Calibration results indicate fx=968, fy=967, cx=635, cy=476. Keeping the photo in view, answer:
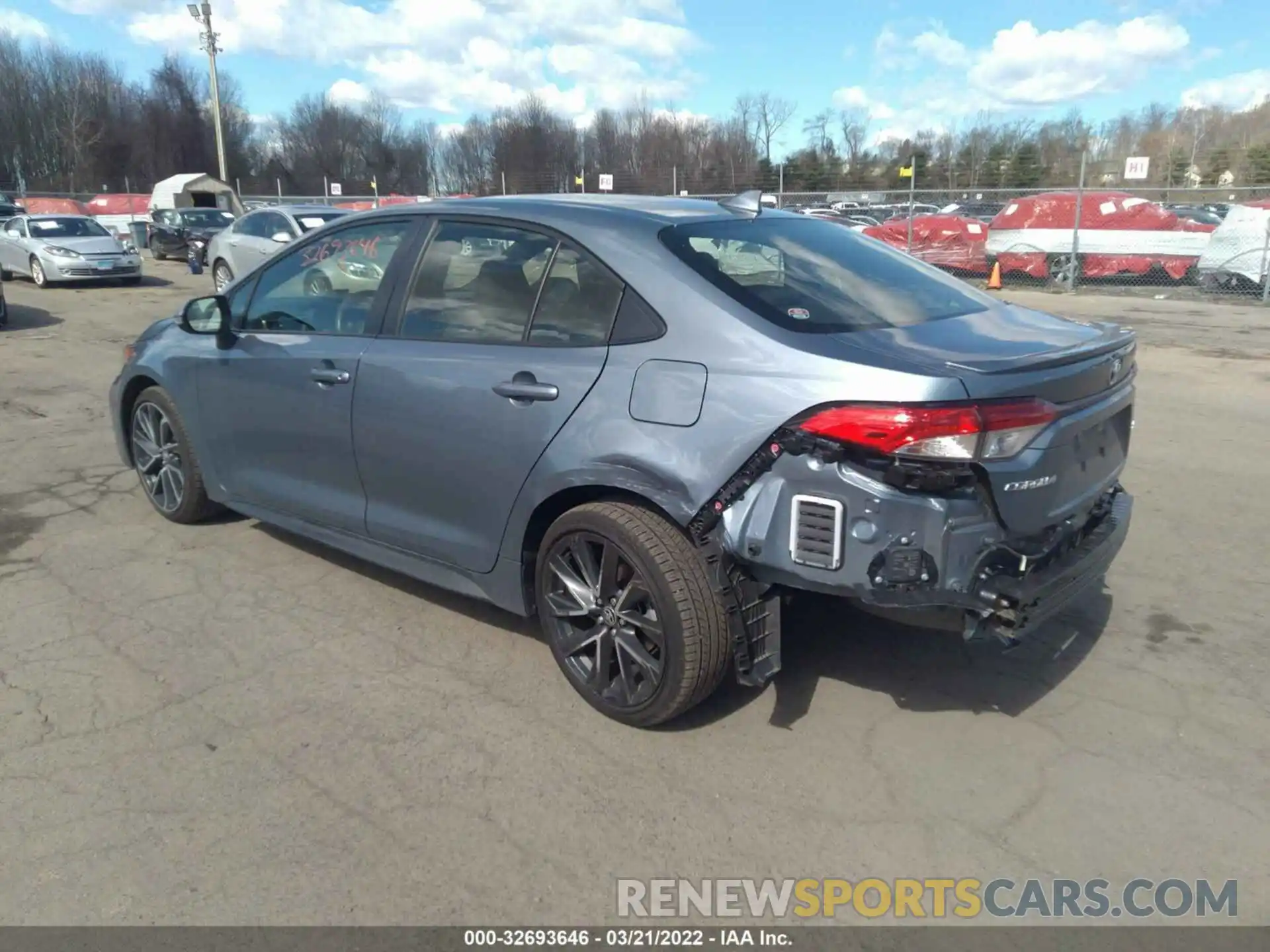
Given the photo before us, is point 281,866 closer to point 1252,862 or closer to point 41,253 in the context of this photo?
point 1252,862

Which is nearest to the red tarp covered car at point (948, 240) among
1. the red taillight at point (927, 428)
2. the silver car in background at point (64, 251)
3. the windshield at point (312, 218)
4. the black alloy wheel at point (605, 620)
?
the windshield at point (312, 218)

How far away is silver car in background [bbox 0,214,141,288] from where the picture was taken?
19141mm

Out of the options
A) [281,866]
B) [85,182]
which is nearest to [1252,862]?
[281,866]

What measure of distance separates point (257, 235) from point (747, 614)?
51.7 feet

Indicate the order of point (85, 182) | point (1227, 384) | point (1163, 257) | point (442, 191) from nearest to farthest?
point (1227, 384) < point (1163, 257) < point (442, 191) < point (85, 182)

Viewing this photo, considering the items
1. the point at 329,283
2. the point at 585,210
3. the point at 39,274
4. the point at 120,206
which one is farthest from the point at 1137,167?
the point at 120,206

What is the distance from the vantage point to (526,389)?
3.42 m

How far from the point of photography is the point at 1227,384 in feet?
30.6

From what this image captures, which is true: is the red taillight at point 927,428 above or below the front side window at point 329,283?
below

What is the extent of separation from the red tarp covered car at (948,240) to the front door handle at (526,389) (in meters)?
18.3

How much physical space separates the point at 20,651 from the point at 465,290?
2350 mm

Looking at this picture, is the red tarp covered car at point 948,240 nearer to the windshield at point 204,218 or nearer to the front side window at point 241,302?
the front side window at point 241,302

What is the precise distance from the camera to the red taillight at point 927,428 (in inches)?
107

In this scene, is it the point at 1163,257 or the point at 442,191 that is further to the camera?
the point at 442,191
